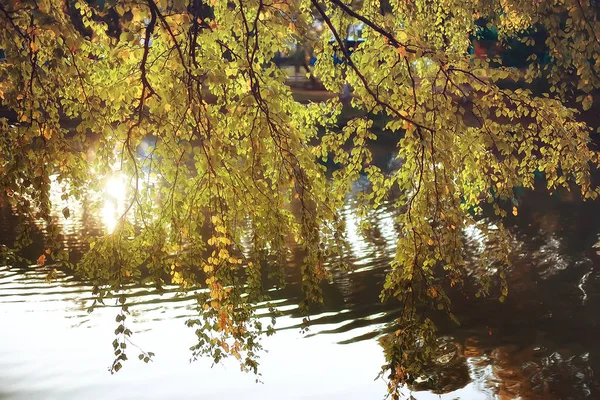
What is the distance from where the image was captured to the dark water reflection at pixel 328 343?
8.06 m

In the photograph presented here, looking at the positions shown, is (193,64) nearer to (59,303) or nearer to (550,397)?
(550,397)

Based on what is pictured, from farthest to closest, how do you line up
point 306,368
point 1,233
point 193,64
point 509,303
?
point 1,233 → point 509,303 → point 306,368 → point 193,64

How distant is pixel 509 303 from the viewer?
416 inches

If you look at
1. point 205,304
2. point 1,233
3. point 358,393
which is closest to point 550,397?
point 358,393

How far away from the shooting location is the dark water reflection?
8.06 metres

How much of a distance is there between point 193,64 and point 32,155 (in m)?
Answer: 1.07

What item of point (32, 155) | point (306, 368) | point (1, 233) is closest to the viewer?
point (32, 155)

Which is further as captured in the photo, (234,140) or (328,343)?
(328,343)

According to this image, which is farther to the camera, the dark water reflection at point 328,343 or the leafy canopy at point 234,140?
the dark water reflection at point 328,343

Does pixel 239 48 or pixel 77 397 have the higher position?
pixel 239 48

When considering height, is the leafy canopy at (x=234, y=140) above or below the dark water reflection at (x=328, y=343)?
above

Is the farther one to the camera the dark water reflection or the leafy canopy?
the dark water reflection

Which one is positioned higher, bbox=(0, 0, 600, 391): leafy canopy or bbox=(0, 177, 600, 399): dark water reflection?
bbox=(0, 0, 600, 391): leafy canopy

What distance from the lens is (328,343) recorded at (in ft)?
30.3
